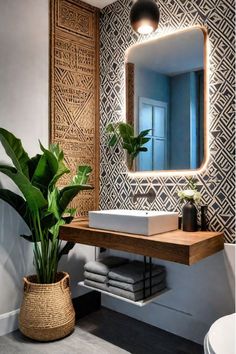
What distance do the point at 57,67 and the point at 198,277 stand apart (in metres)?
2.00

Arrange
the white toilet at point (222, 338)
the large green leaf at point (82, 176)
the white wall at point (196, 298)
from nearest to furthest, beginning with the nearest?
1. the white toilet at point (222, 338)
2. the white wall at point (196, 298)
3. the large green leaf at point (82, 176)

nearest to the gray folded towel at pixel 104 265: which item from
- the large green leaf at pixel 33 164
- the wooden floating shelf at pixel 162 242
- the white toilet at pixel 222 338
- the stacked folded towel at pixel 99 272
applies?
the stacked folded towel at pixel 99 272

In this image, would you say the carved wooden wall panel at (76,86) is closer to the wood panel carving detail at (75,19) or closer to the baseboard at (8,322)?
the wood panel carving detail at (75,19)

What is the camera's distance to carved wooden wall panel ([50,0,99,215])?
8.78 ft

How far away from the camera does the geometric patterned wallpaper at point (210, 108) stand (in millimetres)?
2121

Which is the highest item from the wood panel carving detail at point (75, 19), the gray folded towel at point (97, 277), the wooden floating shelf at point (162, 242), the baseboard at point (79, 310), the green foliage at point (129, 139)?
the wood panel carving detail at point (75, 19)

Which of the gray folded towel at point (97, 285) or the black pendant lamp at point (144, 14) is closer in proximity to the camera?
the black pendant lamp at point (144, 14)

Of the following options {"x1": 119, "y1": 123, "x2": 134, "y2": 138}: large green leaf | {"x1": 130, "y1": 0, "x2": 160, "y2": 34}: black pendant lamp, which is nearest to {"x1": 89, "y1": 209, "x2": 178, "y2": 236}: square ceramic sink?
{"x1": 119, "y1": 123, "x2": 134, "y2": 138}: large green leaf

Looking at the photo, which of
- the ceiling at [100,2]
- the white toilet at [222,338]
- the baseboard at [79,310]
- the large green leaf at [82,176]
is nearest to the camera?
the white toilet at [222,338]

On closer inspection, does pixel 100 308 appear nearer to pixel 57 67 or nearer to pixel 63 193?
pixel 63 193

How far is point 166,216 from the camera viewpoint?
2.13 m

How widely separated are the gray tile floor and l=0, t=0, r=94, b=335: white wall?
270mm

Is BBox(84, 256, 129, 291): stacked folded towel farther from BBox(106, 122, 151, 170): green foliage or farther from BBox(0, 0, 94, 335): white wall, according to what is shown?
BBox(106, 122, 151, 170): green foliage

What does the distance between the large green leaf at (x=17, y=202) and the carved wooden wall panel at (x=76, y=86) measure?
0.49 meters
